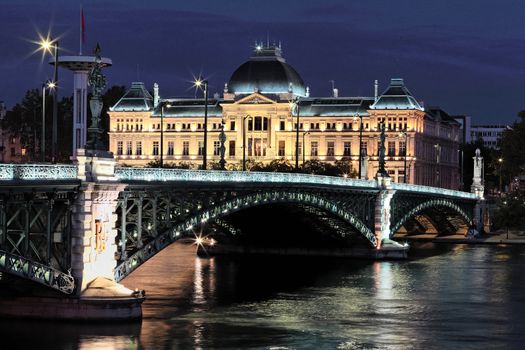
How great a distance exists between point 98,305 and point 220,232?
50.9 metres

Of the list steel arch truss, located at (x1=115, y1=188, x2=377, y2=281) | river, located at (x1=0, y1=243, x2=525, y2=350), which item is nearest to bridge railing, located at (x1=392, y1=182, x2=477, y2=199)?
river, located at (x1=0, y1=243, x2=525, y2=350)

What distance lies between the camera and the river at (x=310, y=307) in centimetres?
5656

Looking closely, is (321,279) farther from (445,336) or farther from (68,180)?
(68,180)

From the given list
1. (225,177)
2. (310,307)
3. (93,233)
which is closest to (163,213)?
(225,177)

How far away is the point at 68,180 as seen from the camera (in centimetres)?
5656

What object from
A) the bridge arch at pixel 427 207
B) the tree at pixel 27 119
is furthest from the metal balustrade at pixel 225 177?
the tree at pixel 27 119

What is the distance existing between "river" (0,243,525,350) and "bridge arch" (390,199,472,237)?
7406 millimetres

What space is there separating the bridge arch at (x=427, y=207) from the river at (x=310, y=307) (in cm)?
741

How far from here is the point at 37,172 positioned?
54.9 metres

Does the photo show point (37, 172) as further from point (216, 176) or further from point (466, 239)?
point (466, 239)

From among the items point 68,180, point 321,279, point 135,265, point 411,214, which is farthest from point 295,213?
point 68,180

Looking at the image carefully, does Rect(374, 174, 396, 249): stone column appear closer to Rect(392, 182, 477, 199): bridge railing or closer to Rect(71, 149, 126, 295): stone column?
Rect(392, 182, 477, 199): bridge railing

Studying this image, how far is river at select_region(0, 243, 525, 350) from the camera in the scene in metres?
56.6

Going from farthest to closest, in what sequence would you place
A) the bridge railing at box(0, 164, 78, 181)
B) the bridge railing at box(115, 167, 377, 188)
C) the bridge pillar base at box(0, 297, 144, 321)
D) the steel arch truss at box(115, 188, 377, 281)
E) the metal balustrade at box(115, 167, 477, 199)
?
the metal balustrade at box(115, 167, 477, 199) → the bridge railing at box(115, 167, 377, 188) → the steel arch truss at box(115, 188, 377, 281) → the bridge pillar base at box(0, 297, 144, 321) → the bridge railing at box(0, 164, 78, 181)
